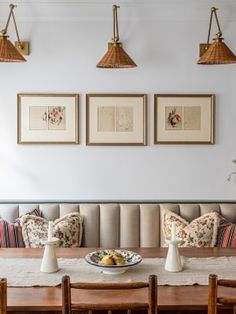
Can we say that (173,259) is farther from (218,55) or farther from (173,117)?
(173,117)

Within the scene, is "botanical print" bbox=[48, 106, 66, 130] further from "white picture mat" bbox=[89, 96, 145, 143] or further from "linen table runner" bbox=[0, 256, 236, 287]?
"linen table runner" bbox=[0, 256, 236, 287]

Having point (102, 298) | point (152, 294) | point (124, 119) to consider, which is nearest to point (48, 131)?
point (124, 119)

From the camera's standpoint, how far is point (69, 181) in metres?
3.58

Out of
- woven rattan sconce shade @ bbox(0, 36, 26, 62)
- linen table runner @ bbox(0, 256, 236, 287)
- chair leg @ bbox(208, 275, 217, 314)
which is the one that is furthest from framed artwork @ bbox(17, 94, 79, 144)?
chair leg @ bbox(208, 275, 217, 314)

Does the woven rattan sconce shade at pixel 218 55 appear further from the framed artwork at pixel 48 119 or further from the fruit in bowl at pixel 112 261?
the fruit in bowl at pixel 112 261

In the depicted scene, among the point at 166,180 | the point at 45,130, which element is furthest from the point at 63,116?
the point at 166,180

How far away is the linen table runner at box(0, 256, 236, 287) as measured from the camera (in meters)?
2.08

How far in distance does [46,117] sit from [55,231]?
3.17ft

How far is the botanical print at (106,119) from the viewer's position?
3.54m

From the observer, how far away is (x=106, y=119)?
11.6ft

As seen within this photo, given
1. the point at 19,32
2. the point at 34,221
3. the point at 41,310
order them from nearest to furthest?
the point at 41,310 < the point at 34,221 < the point at 19,32

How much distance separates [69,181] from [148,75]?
109 cm

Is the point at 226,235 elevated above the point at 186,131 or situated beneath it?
situated beneath

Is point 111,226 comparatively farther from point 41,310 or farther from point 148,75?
point 41,310
